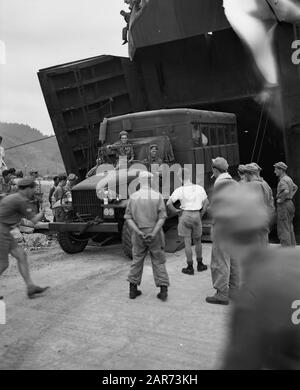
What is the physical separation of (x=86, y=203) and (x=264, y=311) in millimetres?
6546

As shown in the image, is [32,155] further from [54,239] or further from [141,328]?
[141,328]

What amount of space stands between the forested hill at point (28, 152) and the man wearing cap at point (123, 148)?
3698 centimetres

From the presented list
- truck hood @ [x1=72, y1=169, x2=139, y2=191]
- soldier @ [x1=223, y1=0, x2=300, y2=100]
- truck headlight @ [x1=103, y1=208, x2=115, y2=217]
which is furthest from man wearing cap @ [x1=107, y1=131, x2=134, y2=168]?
soldier @ [x1=223, y1=0, x2=300, y2=100]

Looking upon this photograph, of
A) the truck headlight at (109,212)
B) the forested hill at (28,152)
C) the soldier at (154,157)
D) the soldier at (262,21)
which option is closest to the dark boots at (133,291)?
the truck headlight at (109,212)

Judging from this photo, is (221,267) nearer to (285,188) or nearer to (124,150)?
(285,188)

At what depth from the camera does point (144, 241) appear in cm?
544

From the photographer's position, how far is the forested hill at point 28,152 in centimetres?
5003

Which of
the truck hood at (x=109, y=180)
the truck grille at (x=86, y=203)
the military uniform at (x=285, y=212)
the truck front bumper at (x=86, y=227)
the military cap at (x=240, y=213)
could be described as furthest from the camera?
the truck grille at (x=86, y=203)

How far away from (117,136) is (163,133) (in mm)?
1127

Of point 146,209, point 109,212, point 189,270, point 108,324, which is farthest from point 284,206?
point 108,324

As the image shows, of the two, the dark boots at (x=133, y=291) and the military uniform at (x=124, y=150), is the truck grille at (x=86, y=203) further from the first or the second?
the dark boots at (x=133, y=291)
